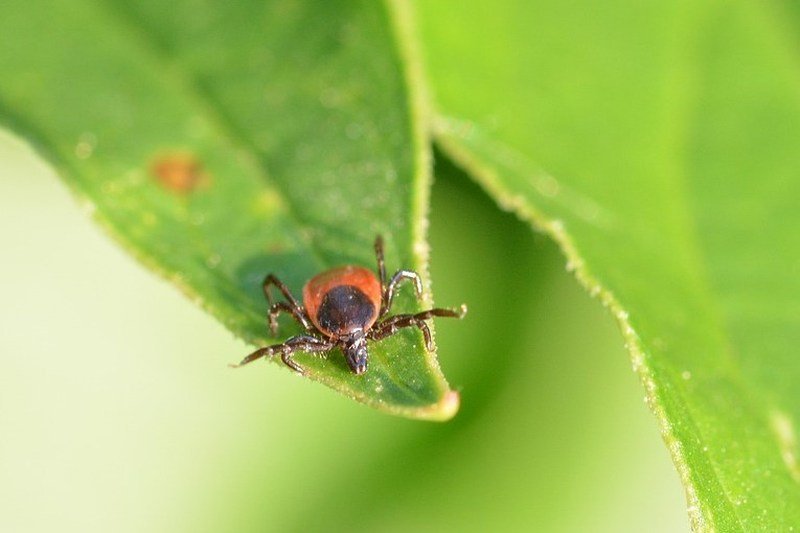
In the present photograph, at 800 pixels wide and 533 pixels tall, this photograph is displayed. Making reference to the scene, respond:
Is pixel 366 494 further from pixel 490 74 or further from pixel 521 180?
pixel 490 74

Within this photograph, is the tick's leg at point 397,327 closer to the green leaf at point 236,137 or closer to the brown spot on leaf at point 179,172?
the green leaf at point 236,137

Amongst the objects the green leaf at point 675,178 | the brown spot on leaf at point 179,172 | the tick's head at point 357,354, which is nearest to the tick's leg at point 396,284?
the tick's head at point 357,354

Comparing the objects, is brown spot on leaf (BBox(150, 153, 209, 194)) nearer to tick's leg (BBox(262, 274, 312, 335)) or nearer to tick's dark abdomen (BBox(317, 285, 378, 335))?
tick's leg (BBox(262, 274, 312, 335))

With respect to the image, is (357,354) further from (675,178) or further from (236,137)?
(675,178)

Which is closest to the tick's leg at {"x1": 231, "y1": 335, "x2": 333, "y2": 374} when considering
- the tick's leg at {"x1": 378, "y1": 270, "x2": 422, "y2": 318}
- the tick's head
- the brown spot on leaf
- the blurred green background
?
the tick's head

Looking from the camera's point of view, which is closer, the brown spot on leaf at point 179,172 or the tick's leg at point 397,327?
the tick's leg at point 397,327

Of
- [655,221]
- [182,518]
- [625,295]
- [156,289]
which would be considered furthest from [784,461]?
[156,289]

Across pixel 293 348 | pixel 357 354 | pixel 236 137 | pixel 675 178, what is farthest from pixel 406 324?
pixel 675 178
